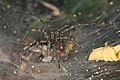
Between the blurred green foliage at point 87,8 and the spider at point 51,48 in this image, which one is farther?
the blurred green foliage at point 87,8

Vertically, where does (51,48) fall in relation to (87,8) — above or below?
below

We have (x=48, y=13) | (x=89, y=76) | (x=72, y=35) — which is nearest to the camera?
(x=89, y=76)

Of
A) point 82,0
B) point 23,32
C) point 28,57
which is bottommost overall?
point 28,57

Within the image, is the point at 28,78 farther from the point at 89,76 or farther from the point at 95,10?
the point at 95,10

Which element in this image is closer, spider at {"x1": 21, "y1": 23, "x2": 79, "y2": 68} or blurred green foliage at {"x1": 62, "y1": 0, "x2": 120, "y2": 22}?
spider at {"x1": 21, "y1": 23, "x2": 79, "y2": 68}

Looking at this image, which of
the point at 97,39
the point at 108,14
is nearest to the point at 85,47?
→ the point at 97,39

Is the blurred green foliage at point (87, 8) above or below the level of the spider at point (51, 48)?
above

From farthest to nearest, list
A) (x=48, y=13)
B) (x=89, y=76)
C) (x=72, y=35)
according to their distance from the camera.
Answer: (x=48, y=13), (x=72, y=35), (x=89, y=76)

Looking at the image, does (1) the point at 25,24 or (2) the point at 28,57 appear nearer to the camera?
(2) the point at 28,57

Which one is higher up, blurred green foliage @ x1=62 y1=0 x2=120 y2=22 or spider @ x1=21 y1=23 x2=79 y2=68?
blurred green foliage @ x1=62 y1=0 x2=120 y2=22

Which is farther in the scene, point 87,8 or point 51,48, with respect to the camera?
point 87,8

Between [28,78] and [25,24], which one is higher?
[25,24]
